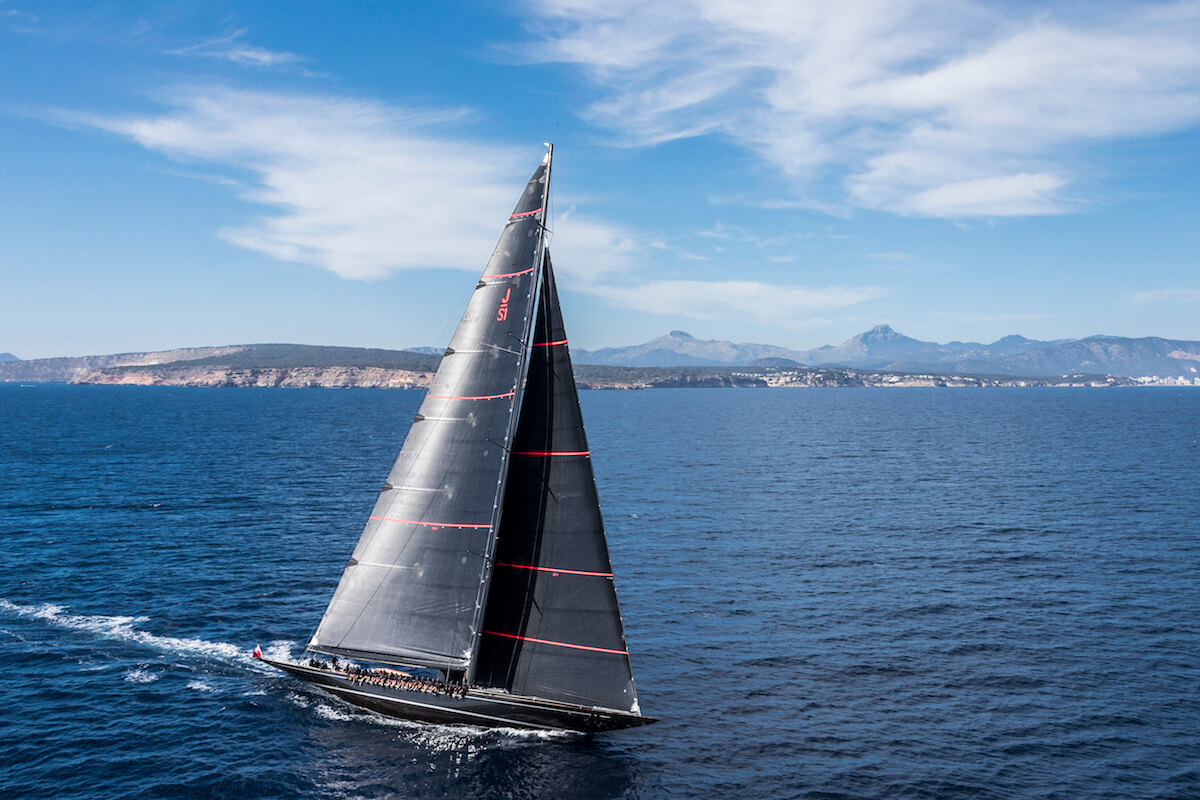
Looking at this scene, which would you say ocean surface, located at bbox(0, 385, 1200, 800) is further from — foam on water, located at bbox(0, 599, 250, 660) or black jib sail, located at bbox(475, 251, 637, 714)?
black jib sail, located at bbox(475, 251, 637, 714)

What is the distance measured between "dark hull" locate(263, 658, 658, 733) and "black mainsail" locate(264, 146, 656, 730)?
3.7 inches

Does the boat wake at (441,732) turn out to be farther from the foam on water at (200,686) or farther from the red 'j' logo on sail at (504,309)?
the red 'j' logo on sail at (504,309)

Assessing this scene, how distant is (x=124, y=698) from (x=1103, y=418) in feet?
697

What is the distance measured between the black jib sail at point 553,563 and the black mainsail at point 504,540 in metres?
0.05

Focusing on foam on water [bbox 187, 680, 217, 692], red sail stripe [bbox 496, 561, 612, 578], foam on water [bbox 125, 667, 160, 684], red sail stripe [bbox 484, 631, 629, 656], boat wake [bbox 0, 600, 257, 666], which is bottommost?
foam on water [bbox 187, 680, 217, 692]

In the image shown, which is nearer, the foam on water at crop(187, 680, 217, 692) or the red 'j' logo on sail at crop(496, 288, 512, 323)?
the red 'j' logo on sail at crop(496, 288, 512, 323)

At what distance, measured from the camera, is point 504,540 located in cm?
3039

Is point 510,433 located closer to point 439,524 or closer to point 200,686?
point 439,524

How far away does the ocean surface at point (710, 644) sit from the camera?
29469 millimetres

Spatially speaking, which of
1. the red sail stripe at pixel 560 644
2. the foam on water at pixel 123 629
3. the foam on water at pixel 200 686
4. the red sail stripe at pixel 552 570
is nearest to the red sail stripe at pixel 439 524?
the red sail stripe at pixel 552 570

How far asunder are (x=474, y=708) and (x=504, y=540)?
21.8 feet

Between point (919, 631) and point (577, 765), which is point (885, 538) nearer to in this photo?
point (919, 631)

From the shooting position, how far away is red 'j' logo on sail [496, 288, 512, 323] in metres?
29.8

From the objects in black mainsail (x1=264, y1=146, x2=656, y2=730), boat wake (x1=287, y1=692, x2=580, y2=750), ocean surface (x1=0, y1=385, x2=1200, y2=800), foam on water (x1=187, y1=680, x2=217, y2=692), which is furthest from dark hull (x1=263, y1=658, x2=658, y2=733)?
foam on water (x1=187, y1=680, x2=217, y2=692)
